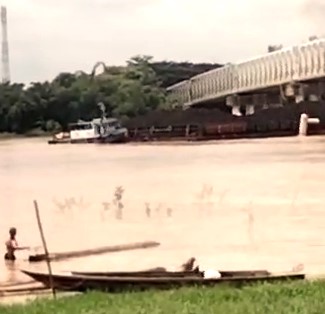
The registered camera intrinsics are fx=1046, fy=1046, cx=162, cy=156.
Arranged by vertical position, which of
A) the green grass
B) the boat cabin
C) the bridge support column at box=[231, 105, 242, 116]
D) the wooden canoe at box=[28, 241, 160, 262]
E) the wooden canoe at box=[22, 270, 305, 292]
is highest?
the bridge support column at box=[231, 105, 242, 116]

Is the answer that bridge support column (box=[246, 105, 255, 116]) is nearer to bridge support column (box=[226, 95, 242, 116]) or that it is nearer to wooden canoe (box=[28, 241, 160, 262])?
bridge support column (box=[226, 95, 242, 116])

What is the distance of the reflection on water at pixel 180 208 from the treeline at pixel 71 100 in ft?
150

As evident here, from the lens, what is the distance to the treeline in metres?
103

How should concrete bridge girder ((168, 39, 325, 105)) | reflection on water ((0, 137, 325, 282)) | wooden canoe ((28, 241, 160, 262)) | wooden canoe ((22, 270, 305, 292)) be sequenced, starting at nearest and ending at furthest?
wooden canoe ((22, 270, 305, 292))
wooden canoe ((28, 241, 160, 262))
reflection on water ((0, 137, 325, 282))
concrete bridge girder ((168, 39, 325, 105))

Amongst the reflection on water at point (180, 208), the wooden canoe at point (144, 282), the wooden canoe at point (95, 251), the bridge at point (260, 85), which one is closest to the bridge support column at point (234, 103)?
the bridge at point (260, 85)

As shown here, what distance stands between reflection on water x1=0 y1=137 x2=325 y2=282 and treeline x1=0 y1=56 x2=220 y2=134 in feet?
150

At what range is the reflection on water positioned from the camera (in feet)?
66.8

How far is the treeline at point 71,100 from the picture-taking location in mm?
103338

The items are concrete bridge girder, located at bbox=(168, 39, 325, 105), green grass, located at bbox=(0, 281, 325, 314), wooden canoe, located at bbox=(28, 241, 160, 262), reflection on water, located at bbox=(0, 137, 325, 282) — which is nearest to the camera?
green grass, located at bbox=(0, 281, 325, 314)

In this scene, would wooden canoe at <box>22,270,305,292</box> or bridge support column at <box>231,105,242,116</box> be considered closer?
wooden canoe at <box>22,270,305,292</box>

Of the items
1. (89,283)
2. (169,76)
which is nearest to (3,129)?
(169,76)

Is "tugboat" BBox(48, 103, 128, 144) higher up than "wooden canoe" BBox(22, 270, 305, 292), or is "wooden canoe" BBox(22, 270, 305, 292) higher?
"tugboat" BBox(48, 103, 128, 144)

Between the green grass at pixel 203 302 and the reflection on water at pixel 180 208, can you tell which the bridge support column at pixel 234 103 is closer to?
the reflection on water at pixel 180 208

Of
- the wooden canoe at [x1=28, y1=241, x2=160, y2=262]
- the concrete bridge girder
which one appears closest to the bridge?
the concrete bridge girder
